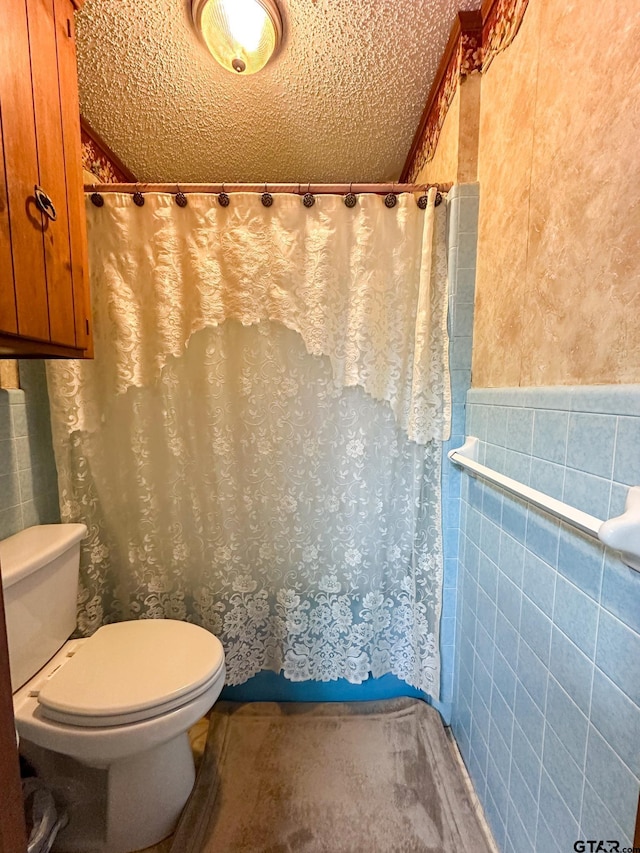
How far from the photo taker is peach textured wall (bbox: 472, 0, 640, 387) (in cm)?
59

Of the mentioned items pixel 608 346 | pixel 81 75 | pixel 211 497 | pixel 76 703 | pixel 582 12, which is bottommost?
pixel 76 703

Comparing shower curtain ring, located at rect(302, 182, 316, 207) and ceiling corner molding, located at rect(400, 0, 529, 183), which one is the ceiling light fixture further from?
ceiling corner molding, located at rect(400, 0, 529, 183)

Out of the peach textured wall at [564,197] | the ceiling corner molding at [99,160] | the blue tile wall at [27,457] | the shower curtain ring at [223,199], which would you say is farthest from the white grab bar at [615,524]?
the ceiling corner molding at [99,160]

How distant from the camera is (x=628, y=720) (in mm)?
565

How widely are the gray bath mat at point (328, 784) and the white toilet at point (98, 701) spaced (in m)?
0.15

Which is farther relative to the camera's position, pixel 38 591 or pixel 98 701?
pixel 38 591

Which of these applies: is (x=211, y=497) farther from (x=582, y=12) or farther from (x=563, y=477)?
(x=582, y=12)

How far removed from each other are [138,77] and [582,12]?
1.31 meters

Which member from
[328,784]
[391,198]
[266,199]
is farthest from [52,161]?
[328,784]

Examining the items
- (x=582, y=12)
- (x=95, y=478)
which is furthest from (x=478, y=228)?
(x=95, y=478)

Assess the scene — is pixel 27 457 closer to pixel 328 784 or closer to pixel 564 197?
pixel 328 784

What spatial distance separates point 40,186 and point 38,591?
107 centimetres

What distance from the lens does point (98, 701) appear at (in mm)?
933

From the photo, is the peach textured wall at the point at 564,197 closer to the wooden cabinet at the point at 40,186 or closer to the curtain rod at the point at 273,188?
the curtain rod at the point at 273,188
